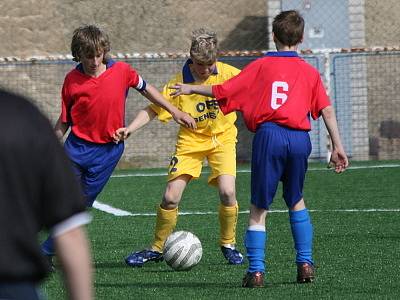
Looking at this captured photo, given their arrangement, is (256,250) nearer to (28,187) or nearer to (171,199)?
(171,199)

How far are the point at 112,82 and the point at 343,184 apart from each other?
222 inches

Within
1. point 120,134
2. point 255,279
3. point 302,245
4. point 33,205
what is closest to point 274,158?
point 302,245

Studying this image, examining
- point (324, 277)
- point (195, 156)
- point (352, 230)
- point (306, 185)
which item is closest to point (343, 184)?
point (306, 185)

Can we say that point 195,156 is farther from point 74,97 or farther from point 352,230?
point 352,230

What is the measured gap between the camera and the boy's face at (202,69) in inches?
276

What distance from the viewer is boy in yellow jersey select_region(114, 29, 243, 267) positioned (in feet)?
23.0

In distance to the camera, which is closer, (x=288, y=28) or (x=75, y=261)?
(x=75, y=261)

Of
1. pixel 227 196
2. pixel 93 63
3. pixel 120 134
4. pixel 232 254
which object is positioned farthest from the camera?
pixel 227 196

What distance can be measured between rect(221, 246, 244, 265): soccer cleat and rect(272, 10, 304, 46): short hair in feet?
5.27

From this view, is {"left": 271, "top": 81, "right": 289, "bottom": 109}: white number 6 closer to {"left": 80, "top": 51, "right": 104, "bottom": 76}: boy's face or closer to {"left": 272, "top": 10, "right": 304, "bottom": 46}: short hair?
{"left": 272, "top": 10, "right": 304, "bottom": 46}: short hair

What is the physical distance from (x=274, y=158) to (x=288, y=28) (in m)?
0.71

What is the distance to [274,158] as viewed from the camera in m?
5.83

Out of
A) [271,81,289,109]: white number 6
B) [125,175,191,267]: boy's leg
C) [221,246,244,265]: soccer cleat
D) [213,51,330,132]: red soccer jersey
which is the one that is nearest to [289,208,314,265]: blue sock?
[213,51,330,132]: red soccer jersey

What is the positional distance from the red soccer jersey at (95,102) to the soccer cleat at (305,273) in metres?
1.63
